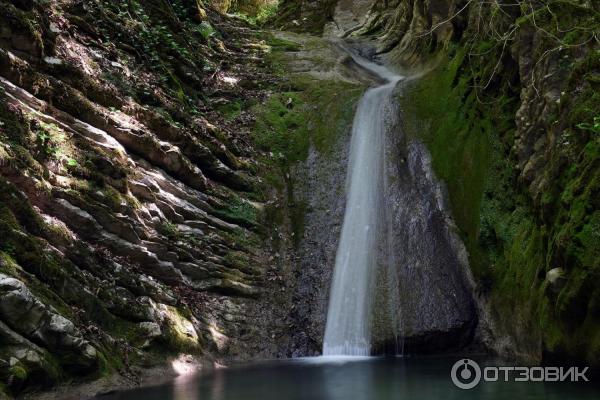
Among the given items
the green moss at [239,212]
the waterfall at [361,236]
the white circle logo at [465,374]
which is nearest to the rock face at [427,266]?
the waterfall at [361,236]

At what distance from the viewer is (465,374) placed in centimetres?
904

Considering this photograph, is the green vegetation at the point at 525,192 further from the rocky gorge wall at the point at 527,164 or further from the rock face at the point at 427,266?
the rock face at the point at 427,266

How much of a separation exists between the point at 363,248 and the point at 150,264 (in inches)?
212

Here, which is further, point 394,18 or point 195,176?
point 394,18

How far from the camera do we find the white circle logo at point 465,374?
26.8ft

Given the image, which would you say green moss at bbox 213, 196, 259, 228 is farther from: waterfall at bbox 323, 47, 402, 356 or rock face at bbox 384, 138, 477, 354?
rock face at bbox 384, 138, 477, 354

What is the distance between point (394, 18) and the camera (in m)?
28.7

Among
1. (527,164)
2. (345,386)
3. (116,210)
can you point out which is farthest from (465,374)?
(116,210)

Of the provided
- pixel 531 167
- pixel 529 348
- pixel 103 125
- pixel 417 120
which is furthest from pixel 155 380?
pixel 417 120

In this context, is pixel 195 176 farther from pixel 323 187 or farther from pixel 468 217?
pixel 468 217

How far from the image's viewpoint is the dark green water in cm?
747

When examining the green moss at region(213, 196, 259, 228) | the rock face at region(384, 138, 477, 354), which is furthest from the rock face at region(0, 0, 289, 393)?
the rock face at region(384, 138, 477, 354)

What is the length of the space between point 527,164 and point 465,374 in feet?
14.1

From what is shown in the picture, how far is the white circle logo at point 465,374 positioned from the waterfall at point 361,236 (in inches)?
89.3
